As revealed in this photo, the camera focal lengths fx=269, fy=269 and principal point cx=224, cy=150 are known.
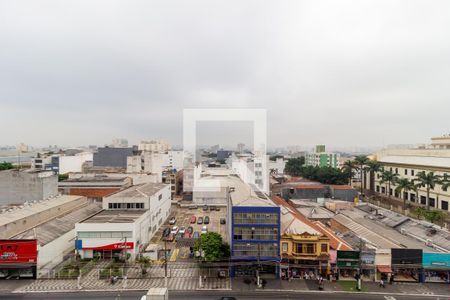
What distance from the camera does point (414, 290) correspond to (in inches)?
696

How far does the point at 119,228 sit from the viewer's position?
72.2ft

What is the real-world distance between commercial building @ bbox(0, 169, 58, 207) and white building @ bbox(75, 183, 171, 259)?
1029cm

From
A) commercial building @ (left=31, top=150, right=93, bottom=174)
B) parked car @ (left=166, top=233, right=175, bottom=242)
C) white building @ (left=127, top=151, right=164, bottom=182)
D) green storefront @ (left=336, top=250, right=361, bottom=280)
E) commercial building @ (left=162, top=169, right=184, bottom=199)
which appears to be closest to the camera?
green storefront @ (left=336, top=250, right=361, bottom=280)

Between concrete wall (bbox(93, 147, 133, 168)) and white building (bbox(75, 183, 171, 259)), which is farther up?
concrete wall (bbox(93, 147, 133, 168))

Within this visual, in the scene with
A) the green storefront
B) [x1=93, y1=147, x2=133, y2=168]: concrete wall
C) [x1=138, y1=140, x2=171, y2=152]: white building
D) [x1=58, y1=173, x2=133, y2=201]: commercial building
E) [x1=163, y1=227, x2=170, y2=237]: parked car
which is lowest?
[x1=163, y1=227, x2=170, y2=237]: parked car

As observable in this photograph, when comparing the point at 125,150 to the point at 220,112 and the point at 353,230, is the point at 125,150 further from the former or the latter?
the point at 353,230

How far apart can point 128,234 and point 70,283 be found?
5.02 meters

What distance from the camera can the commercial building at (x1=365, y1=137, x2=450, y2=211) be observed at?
3684 centimetres

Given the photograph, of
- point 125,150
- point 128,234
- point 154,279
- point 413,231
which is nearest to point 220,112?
point 128,234

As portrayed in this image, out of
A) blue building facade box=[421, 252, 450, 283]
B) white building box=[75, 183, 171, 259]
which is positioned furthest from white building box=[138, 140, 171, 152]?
blue building facade box=[421, 252, 450, 283]

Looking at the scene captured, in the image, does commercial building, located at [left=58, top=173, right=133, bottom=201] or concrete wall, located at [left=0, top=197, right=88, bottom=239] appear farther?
commercial building, located at [left=58, top=173, right=133, bottom=201]

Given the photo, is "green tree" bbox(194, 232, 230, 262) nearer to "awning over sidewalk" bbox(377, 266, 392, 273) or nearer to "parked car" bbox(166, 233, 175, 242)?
"parked car" bbox(166, 233, 175, 242)

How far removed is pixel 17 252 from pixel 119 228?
22.5 feet

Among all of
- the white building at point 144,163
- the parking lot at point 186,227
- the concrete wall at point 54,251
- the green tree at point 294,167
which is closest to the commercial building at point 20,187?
the concrete wall at point 54,251
